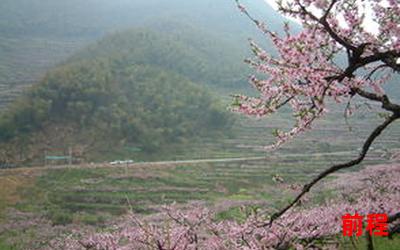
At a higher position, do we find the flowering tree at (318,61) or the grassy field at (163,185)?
the flowering tree at (318,61)

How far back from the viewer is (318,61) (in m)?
5.25

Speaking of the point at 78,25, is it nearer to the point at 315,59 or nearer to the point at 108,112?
the point at 108,112

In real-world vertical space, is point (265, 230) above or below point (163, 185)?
above

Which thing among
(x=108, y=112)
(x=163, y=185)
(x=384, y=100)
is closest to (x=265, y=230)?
(x=384, y=100)

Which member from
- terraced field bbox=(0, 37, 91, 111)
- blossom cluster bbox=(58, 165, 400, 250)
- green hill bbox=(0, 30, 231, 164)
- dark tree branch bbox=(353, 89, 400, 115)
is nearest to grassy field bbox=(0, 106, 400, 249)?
green hill bbox=(0, 30, 231, 164)

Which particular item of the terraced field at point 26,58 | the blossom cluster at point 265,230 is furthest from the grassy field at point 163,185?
the terraced field at point 26,58

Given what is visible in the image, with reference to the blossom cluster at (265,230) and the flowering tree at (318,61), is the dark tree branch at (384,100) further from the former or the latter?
the blossom cluster at (265,230)

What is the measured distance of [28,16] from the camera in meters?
123

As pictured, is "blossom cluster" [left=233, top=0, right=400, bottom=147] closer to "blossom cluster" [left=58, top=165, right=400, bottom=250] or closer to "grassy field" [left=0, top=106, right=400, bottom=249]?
"blossom cluster" [left=58, top=165, right=400, bottom=250]

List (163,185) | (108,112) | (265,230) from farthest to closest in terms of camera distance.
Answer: (108,112) → (163,185) → (265,230)

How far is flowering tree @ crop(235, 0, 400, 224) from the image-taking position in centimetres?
515

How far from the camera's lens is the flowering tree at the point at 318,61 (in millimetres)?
5148

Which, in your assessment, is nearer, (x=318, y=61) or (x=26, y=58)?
(x=318, y=61)

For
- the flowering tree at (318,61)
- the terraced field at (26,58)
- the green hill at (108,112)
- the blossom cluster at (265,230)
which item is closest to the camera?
the flowering tree at (318,61)
